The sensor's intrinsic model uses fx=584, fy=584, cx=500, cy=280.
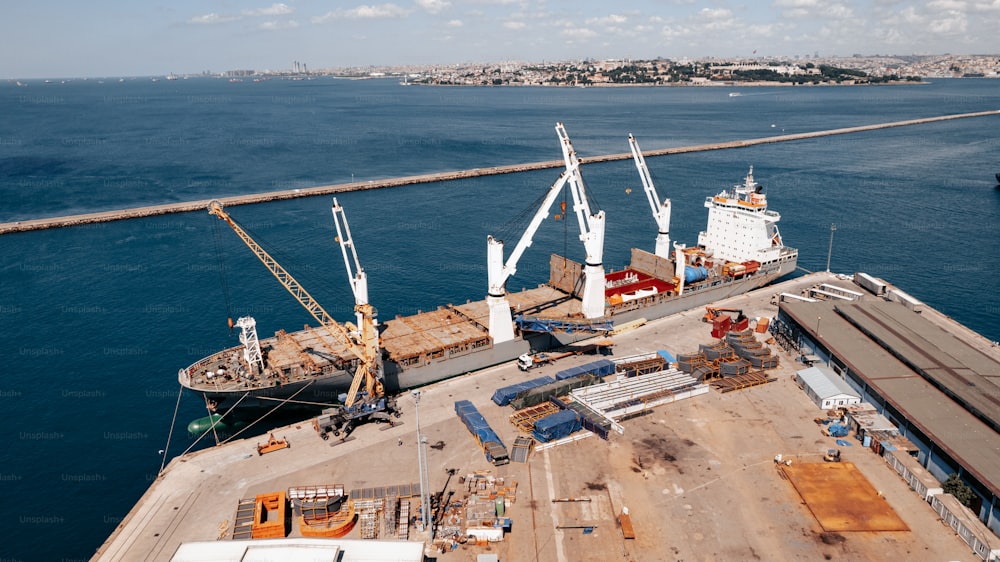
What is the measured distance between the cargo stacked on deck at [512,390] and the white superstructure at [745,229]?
124ft

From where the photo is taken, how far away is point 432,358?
4934cm

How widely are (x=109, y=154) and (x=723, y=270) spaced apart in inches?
6807

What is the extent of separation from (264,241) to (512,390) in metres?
63.5

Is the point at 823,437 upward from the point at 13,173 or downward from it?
downward

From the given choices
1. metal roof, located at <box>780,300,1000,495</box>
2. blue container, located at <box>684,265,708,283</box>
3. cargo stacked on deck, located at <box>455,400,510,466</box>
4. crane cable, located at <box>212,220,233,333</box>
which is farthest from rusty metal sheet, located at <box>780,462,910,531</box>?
crane cable, located at <box>212,220,233,333</box>

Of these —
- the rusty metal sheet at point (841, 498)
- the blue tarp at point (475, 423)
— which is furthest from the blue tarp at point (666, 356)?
the blue tarp at point (475, 423)

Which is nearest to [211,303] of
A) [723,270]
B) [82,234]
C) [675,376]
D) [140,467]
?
[140,467]

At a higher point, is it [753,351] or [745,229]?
[745,229]

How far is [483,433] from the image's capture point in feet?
127

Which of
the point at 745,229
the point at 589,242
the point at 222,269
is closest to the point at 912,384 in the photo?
the point at 589,242

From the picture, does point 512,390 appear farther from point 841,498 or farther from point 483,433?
point 841,498

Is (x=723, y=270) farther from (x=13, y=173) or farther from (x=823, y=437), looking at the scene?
(x=13, y=173)

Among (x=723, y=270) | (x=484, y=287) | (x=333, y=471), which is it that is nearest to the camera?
(x=333, y=471)

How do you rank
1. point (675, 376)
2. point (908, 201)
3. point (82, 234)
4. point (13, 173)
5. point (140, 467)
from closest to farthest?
1. point (140, 467)
2. point (675, 376)
3. point (82, 234)
4. point (908, 201)
5. point (13, 173)
